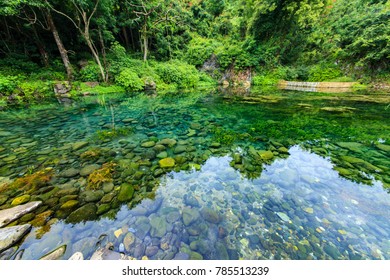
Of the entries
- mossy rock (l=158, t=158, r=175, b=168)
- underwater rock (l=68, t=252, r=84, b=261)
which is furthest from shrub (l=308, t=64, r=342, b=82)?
underwater rock (l=68, t=252, r=84, b=261)

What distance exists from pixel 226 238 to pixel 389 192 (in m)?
3.00

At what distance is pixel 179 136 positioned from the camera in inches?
193

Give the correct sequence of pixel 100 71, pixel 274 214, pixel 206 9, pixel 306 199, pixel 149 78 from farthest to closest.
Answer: pixel 206 9 < pixel 149 78 < pixel 100 71 < pixel 306 199 < pixel 274 214

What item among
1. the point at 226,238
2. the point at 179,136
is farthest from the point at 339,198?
the point at 179,136

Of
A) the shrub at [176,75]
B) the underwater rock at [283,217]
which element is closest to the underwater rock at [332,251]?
the underwater rock at [283,217]

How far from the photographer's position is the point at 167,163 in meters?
3.48

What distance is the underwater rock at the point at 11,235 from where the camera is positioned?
168 cm

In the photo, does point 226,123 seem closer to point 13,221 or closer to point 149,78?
point 13,221

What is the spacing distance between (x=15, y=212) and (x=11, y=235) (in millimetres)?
492

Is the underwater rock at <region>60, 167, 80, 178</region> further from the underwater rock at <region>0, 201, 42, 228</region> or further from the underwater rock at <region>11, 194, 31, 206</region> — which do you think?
the underwater rock at <region>0, 201, 42, 228</region>

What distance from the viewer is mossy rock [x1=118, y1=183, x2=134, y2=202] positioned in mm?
2499

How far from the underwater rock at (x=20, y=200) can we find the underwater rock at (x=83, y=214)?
2.91 feet

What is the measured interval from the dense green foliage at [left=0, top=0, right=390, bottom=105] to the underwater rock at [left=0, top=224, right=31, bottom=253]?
13655mm

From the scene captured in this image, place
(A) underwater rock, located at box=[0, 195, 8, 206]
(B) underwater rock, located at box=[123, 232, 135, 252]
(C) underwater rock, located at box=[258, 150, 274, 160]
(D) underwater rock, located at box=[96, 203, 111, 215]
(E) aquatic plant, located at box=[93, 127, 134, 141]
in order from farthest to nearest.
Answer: (E) aquatic plant, located at box=[93, 127, 134, 141]
(C) underwater rock, located at box=[258, 150, 274, 160]
(A) underwater rock, located at box=[0, 195, 8, 206]
(D) underwater rock, located at box=[96, 203, 111, 215]
(B) underwater rock, located at box=[123, 232, 135, 252]
